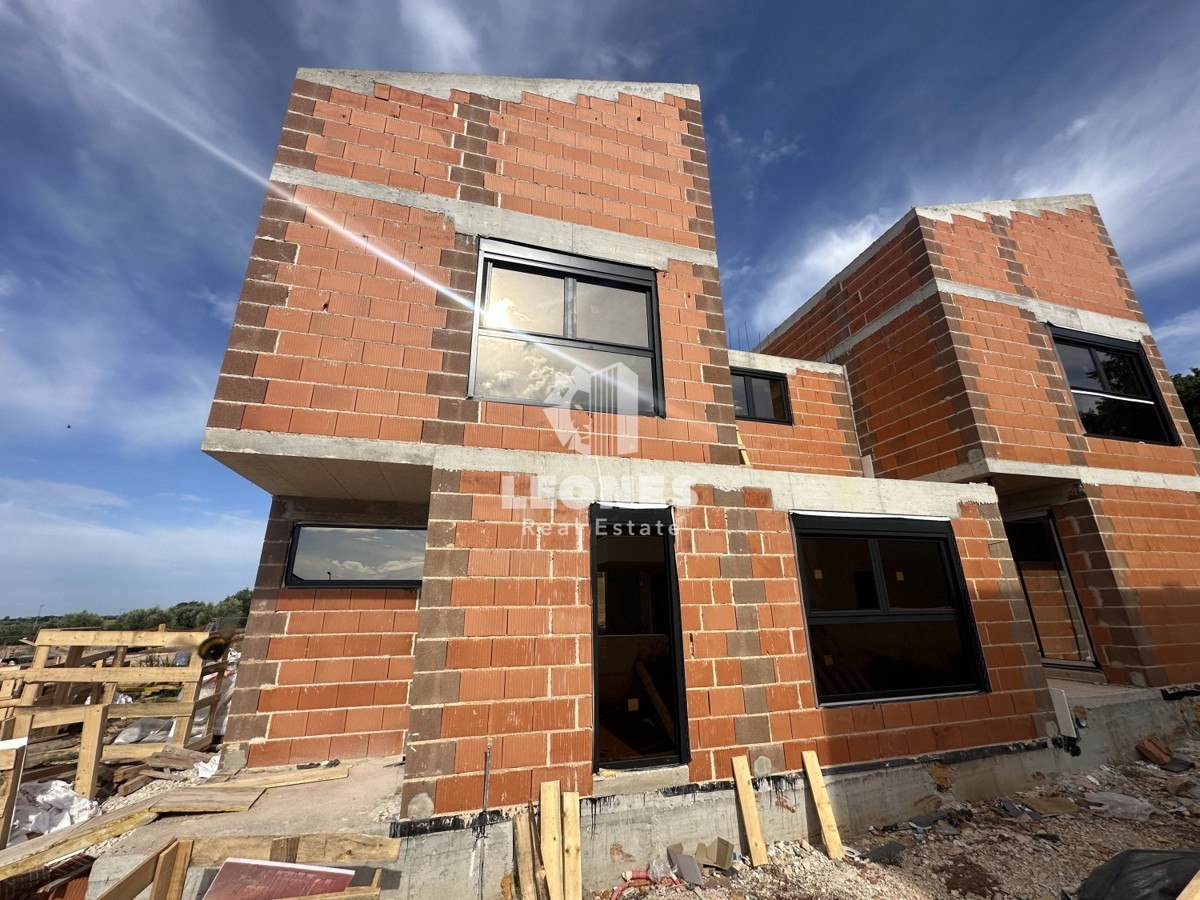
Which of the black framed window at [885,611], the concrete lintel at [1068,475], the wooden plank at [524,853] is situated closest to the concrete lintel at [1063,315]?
the concrete lintel at [1068,475]

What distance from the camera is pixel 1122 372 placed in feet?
28.7

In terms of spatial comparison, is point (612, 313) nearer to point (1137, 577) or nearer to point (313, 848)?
point (313, 848)

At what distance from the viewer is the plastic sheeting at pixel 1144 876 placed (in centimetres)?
269

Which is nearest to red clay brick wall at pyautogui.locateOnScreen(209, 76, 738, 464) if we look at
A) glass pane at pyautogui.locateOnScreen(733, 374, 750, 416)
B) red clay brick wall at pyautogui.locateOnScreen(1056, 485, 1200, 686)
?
glass pane at pyautogui.locateOnScreen(733, 374, 750, 416)

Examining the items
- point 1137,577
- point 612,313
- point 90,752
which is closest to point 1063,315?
point 1137,577

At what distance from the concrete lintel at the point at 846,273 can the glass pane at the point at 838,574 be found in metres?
5.09

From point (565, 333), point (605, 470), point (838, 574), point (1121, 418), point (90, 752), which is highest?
point (1121, 418)

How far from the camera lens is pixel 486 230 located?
5.14 meters

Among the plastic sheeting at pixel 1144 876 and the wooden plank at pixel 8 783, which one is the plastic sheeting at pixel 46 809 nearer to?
the wooden plank at pixel 8 783

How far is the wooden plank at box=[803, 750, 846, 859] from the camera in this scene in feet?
12.8

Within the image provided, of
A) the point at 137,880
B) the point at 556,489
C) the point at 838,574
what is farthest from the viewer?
the point at 838,574

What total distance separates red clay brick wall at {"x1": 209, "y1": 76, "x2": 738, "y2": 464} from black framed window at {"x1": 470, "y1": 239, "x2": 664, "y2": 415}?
207 millimetres

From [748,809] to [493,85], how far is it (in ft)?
25.6

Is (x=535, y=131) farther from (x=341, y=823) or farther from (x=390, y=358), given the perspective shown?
(x=341, y=823)
